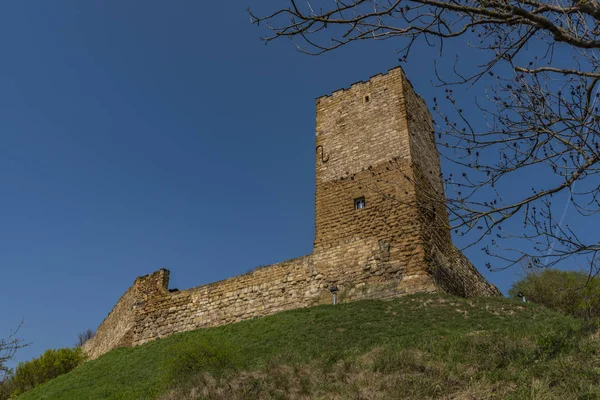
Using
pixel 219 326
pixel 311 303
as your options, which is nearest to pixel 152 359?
pixel 219 326

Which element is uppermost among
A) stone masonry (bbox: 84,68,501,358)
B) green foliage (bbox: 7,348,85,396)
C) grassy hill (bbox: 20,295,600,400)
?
stone masonry (bbox: 84,68,501,358)

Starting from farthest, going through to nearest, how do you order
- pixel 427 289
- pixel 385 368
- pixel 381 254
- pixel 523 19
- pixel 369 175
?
pixel 369 175 → pixel 381 254 → pixel 427 289 → pixel 385 368 → pixel 523 19

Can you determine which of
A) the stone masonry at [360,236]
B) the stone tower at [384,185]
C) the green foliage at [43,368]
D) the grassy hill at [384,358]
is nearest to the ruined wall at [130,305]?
the stone masonry at [360,236]

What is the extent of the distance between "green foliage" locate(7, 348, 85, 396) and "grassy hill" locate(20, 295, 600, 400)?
801cm

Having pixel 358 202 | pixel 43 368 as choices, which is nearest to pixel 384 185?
pixel 358 202

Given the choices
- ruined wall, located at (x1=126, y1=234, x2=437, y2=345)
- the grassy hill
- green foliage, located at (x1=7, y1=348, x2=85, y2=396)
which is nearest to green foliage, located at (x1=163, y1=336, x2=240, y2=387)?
the grassy hill

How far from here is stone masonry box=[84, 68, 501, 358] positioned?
13.5 m

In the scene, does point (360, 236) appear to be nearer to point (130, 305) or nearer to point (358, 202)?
point (358, 202)

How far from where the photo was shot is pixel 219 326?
15.5 m

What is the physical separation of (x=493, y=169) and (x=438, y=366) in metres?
3.47

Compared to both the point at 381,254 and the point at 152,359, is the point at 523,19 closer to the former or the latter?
the point at 381,254

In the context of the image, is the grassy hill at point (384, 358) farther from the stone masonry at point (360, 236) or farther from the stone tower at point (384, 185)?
the stone tower at point (384, 185)

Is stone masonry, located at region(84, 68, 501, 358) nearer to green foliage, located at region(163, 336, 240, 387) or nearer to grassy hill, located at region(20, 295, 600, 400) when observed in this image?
grassy hill, located at region(20, 295, 600, 400)

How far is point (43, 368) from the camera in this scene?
2162 cm
